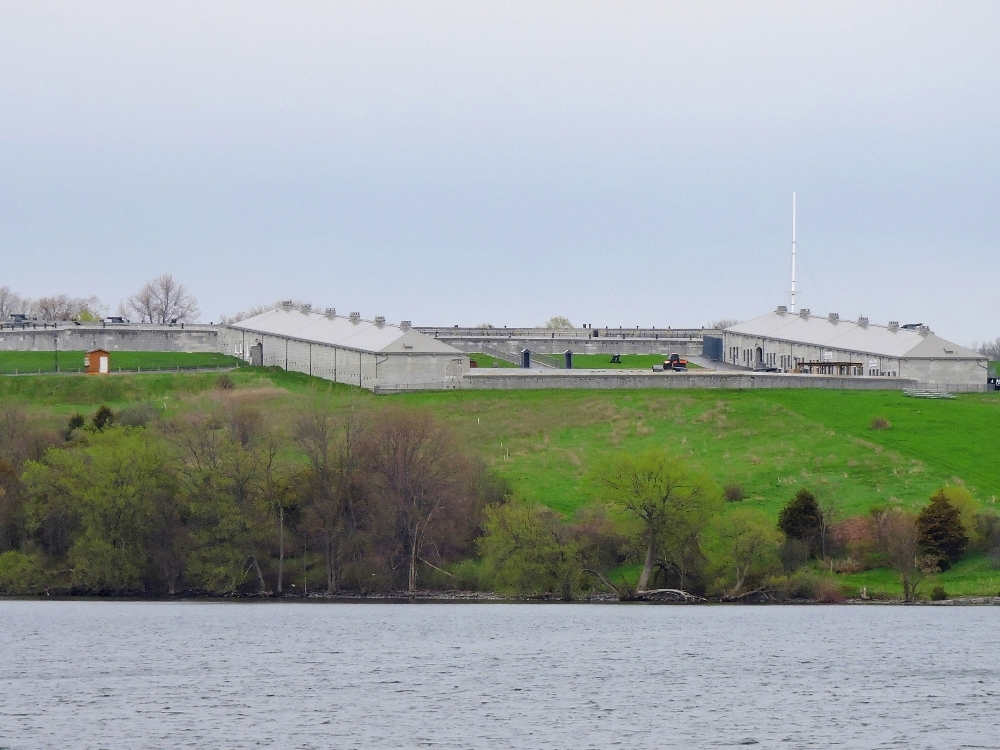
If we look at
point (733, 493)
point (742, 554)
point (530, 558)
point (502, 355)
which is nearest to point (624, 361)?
point (502, 355)

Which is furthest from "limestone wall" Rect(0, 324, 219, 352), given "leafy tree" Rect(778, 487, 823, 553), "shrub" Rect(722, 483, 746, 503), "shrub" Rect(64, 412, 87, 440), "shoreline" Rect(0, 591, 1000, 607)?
"leafy tree" Rect(778, 487, 823, 553)

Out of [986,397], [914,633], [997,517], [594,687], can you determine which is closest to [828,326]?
[986,397]

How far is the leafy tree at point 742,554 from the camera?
83250mm

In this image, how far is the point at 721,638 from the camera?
70812 millimetres

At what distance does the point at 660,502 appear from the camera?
277 feet

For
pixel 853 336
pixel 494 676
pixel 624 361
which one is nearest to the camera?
pixel 494 676

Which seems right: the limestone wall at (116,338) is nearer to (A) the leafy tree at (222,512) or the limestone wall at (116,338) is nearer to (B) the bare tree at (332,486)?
(B) the bare tree at (332,486)

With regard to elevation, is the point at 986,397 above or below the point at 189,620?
above

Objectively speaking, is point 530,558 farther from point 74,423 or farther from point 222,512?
point 74,423

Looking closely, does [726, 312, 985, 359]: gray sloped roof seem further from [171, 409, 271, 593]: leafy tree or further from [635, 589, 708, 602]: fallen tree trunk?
[171, 409, 271, 593]: leafy tree

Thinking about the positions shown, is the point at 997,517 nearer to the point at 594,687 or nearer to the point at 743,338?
the point at 594,687

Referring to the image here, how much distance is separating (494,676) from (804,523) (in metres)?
30.2

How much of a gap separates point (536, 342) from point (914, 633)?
85426mm

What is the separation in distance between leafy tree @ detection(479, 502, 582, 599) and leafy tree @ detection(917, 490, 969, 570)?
1624cm
